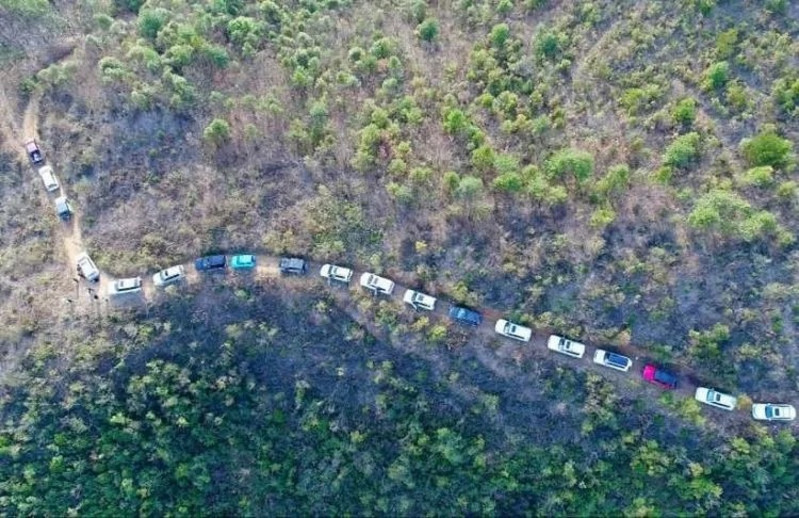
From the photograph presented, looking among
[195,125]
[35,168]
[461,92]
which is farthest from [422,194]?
[35,168]

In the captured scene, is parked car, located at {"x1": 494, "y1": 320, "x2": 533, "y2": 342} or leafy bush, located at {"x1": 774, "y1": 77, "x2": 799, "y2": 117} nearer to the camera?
leafy bush, located at {"x1": 774, "y1": 77, "x2": 799, "y2": 117}

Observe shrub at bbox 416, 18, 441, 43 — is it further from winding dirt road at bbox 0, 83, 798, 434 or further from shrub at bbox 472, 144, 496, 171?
winding dirt road at bbox 0, 83, 798, 434

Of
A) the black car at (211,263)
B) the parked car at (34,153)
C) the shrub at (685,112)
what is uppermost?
the shrub at (685,112)

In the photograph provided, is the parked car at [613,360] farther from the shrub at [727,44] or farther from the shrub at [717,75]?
the shrub at [727,44]

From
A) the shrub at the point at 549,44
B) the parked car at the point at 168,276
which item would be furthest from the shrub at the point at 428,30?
the parked car at the point at 168,276

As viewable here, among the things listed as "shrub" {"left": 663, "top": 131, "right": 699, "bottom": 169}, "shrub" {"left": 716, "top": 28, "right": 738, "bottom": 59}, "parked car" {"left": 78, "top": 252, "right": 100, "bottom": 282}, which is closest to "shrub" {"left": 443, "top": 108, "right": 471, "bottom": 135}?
"shrub" {"left": 663, "top": 131, "right": 699, "bottom": 169}

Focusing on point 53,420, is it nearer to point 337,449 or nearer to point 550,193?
point 337,449
